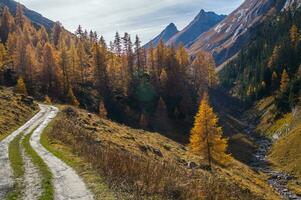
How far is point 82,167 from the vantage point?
2042 cm

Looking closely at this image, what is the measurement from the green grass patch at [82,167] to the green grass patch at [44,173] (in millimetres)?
1258

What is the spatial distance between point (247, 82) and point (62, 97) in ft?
340

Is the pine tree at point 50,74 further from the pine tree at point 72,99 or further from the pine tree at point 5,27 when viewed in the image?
the pine tree at point 5,27

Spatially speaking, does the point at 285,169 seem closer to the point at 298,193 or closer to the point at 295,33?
the point at 298,193

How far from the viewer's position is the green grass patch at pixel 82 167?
15.2 meters

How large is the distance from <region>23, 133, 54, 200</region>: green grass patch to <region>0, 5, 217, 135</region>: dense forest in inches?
2084

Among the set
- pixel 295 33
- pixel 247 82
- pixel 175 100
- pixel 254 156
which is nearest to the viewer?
pixel 254 156

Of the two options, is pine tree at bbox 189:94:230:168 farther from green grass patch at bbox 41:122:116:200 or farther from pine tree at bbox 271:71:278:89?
pine tree at bbox 271:71:278:89

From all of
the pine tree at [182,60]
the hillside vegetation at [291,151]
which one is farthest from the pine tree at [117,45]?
the hillside vegetation at [291,151]

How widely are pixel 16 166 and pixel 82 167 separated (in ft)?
15.3

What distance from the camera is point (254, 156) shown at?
266 feet

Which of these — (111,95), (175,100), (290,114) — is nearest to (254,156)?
(290,114)

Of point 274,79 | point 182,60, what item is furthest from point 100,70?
point 274,79

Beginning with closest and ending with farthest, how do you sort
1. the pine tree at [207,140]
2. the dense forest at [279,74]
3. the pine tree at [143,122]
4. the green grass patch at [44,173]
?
the green grass patch at [44,173]
the pine tree at [207,140]
the pine tree at [143,122]
the dense forest at [279,74]
